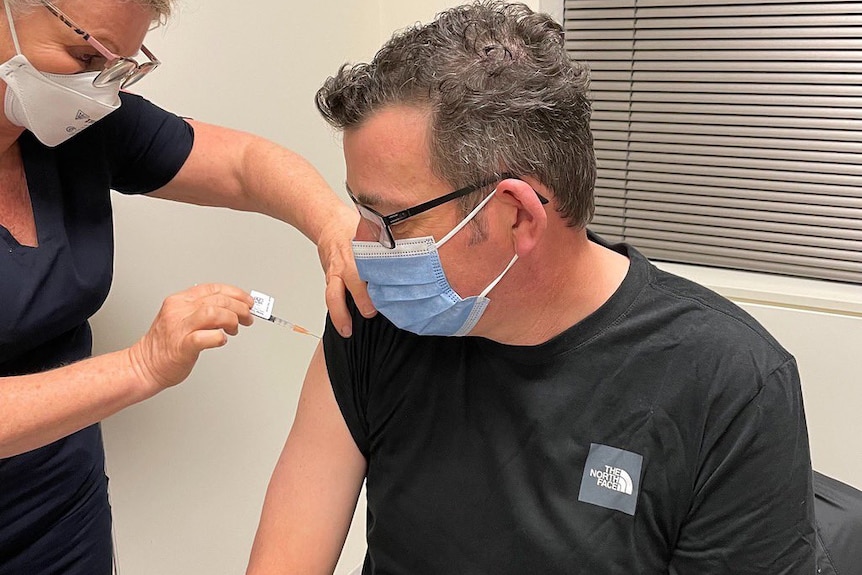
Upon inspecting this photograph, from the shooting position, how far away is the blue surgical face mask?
1123 millimetres

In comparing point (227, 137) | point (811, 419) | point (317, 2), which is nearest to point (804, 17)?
point (811, 419)

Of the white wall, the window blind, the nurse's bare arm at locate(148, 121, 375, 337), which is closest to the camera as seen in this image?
the nurse's bare arm at locate(148, 121, 375, 337)

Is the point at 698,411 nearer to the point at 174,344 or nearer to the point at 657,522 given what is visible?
the point at 657,522

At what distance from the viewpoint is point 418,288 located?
1.14 metres

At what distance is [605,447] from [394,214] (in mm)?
458

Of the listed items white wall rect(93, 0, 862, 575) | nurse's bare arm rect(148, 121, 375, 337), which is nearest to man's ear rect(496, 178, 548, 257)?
nurse's bare arm rect(148, 121, 375, 337)

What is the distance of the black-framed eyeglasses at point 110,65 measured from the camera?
44.2 inches

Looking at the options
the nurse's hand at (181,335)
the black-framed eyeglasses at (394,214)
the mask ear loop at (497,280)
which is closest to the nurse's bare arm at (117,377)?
the nurse's hand at (181,335)

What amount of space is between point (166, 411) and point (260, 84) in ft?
2.84

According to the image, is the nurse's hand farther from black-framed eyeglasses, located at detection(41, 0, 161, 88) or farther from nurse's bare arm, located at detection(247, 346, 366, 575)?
black-framed eyeglasses, located at detection(41, 0, 161, 88)

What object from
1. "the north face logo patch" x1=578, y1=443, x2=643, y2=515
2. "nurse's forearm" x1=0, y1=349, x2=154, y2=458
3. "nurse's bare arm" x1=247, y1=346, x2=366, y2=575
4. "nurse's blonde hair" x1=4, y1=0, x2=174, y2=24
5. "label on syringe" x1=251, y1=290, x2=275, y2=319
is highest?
"nurse's blonde hair" x1=4, y1=0, x2=174, y2=24

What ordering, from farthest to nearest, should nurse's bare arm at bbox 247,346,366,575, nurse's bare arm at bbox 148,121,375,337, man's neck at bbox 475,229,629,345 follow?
nurse's bare arm at bbox 148,121,375,337 < nurse's bare arm at bbox 247,346,366,575 < man's neck at bbox 475,229,629,345

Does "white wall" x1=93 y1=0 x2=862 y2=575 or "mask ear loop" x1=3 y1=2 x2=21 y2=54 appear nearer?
"mask ear loop" x1=3 y1=2 x2=21 y2=54

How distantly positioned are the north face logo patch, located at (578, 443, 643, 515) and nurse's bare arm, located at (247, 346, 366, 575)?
0.41 metres
